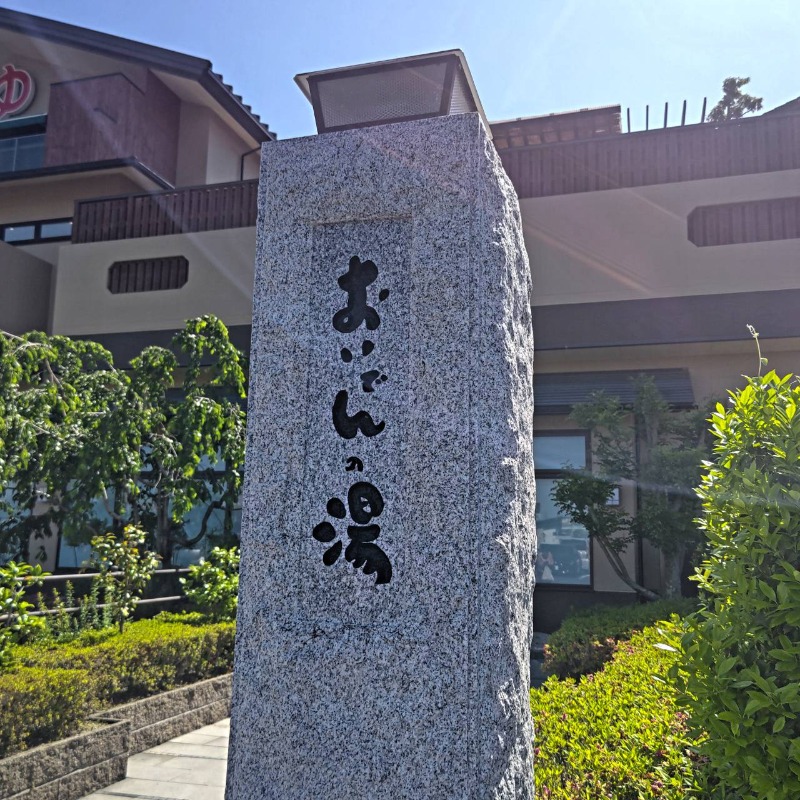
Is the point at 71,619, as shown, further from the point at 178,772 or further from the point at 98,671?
the point at 178,772

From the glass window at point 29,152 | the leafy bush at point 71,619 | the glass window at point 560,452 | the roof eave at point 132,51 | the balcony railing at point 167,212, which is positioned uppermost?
the roof eave at point 132,51

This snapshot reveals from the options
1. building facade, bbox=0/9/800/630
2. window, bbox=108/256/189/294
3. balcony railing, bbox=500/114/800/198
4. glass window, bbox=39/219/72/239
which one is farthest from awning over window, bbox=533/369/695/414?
glass window, bbox=39/219/72/239

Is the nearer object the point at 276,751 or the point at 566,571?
the point at 276,751

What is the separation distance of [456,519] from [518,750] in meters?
0.87

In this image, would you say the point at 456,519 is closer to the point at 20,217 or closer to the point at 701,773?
the point at 701,773

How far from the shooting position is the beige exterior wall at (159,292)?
39.7 ft

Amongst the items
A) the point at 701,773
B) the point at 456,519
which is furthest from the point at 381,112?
the point at 701,773

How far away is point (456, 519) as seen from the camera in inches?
112

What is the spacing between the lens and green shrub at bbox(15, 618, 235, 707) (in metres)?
5.82

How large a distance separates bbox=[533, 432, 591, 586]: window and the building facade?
0.8 inches

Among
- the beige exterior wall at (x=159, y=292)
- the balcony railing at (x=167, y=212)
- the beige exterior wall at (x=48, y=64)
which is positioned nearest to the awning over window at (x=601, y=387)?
the beige exterior wall at (x=159, y=292)

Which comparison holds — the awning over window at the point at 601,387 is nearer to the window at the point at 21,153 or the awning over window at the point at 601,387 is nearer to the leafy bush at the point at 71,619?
the leafy bush at the point at 71,619

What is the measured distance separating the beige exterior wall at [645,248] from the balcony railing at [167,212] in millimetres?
4516

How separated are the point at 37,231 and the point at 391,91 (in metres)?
13.9
